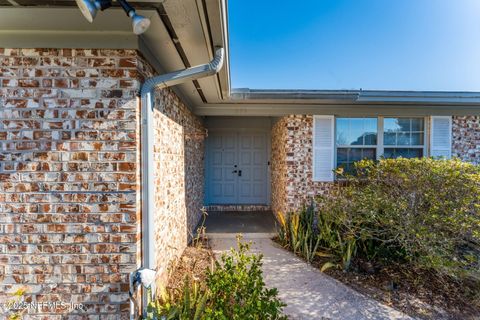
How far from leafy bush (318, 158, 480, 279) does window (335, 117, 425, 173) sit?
135 cm

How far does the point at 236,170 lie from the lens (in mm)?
7027

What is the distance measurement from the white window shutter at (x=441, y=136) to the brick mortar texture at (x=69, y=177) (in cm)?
616

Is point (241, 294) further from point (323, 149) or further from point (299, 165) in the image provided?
point (323, 149)

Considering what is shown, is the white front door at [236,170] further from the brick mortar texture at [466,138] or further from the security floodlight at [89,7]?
the security floodlight at [89,7]

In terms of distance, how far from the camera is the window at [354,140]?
5145 mm

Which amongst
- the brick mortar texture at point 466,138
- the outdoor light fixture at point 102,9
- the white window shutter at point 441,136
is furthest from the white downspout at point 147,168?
the brick mortar texture at point 466,138

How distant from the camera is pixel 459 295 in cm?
290

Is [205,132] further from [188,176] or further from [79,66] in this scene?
[79,66]

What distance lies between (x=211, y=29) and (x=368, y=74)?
18.9 feet

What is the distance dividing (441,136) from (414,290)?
151 inches

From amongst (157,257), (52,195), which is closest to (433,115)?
(157,257)

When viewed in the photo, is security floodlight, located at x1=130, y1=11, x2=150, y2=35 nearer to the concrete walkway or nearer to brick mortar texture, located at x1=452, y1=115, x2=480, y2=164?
the concrete walkway

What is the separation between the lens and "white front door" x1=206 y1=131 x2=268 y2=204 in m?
7.01

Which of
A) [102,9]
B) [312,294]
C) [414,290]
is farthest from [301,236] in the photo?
[102,9]
